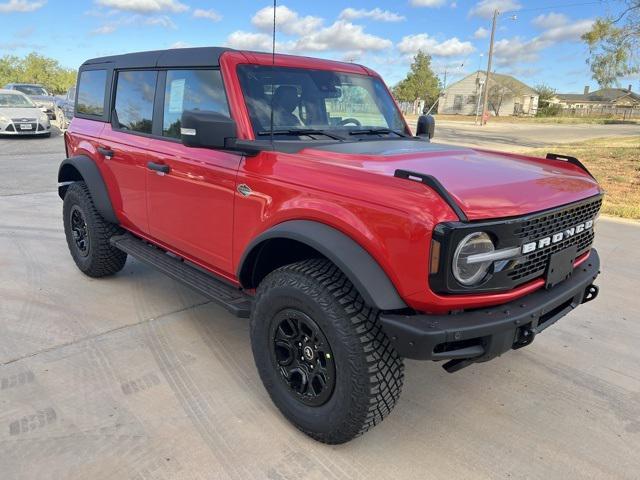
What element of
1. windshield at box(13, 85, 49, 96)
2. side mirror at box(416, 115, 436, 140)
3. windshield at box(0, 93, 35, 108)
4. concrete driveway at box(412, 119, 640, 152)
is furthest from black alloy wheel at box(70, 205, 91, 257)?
windshield at box(13, 85, 49, 96)

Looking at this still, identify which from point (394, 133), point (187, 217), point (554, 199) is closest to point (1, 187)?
point (187, 217)

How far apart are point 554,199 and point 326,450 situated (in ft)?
5.29

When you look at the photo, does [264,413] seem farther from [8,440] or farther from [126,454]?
[8,440]

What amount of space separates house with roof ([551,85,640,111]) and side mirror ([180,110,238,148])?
282ft

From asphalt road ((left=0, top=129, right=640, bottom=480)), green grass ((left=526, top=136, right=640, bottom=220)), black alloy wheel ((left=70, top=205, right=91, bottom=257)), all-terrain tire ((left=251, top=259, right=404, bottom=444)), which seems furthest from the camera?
green grass ((left=526, top=136, right=640, bottom=220))

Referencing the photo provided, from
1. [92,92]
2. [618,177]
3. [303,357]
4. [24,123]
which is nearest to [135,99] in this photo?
[92,92]

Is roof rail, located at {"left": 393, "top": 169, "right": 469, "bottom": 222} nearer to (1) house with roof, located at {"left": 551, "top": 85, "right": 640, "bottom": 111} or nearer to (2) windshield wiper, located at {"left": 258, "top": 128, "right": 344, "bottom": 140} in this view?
(2) windshield wiper, located at {"left": 258, "top": 128, "right": 344, "bottom": 140}

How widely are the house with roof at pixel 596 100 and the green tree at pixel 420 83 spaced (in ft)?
94.8

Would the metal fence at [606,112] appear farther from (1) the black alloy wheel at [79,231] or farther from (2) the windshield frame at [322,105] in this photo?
(1) the black alloy wheel at [79,231]

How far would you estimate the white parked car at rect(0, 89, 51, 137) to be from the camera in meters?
15.5

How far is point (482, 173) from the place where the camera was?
96.7 inches

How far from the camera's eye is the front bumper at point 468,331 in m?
2.02

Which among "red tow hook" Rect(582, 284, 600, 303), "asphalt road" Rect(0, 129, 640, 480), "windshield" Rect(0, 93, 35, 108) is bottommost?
"asphalt road" Rect(0, 129, 640, 480)

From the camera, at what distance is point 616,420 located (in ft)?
8.95
